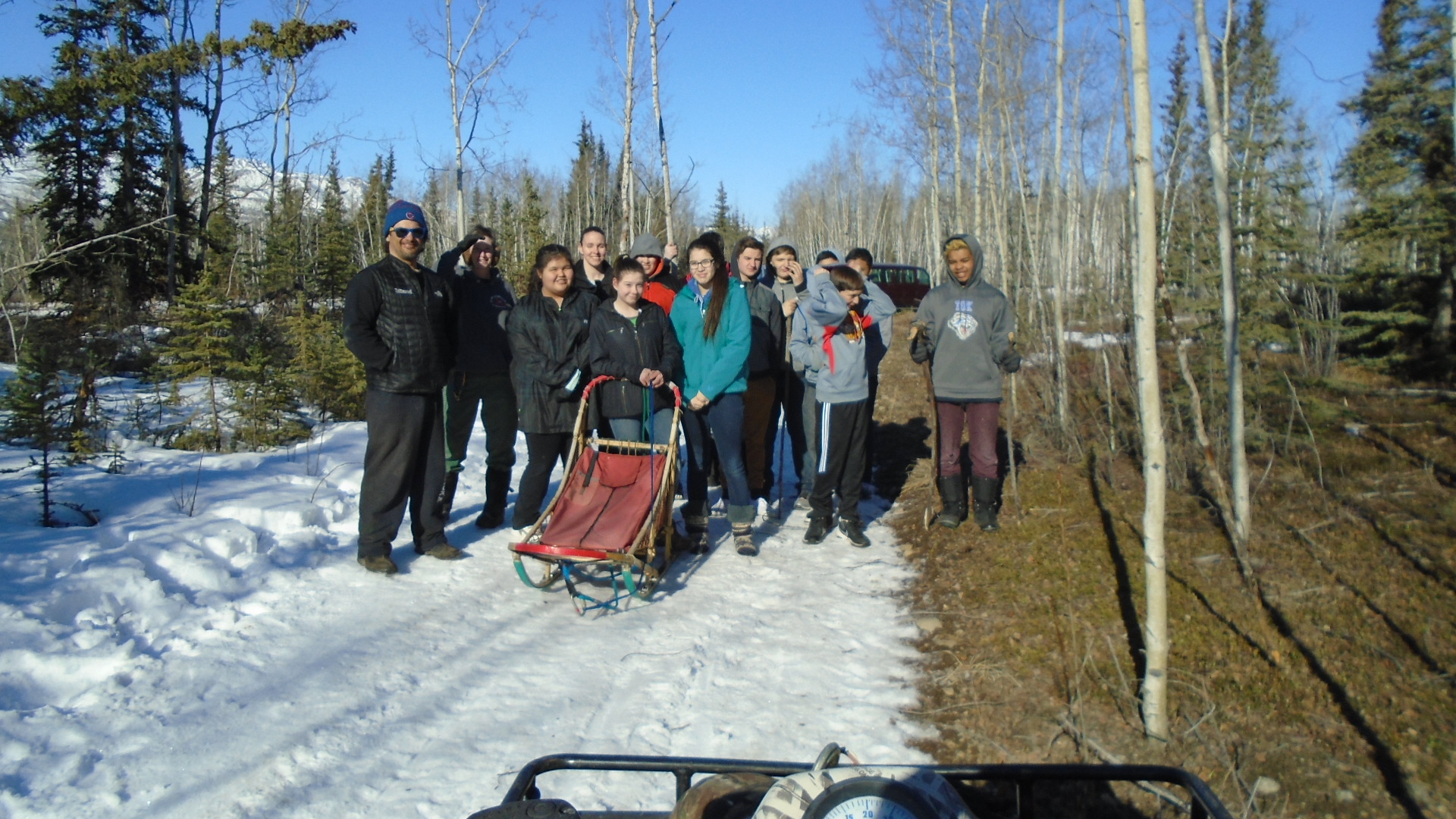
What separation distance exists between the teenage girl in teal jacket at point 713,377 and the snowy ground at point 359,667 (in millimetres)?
367

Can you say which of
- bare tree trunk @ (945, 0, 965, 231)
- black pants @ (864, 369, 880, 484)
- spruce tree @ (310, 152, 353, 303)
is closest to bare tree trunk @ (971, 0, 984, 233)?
bare tree trunk @ (945, 0, 965, 231)

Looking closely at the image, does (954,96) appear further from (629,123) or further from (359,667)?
(359,667)

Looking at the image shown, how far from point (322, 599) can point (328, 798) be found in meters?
1.96

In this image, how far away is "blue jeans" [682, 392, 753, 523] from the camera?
607 centimetres

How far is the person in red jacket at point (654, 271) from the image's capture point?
6.29m

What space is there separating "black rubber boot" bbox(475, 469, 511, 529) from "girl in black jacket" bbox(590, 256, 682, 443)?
42.3 inches

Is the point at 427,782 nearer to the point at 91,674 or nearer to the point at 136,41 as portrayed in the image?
the point at 91,674

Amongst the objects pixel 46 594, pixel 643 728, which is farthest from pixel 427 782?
pixel 46 594

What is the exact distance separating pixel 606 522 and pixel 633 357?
48.7 inches

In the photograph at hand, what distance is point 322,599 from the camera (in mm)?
4781

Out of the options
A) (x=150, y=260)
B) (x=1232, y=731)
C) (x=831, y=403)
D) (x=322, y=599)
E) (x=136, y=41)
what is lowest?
(x=1232, y=731)

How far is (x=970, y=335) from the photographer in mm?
6199

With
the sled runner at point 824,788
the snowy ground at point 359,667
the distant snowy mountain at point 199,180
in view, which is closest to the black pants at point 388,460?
the snowy ground at point 359,667

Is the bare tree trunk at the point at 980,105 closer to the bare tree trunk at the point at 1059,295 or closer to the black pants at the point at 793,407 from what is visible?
the bare tree trunk at the point at 1059,295
